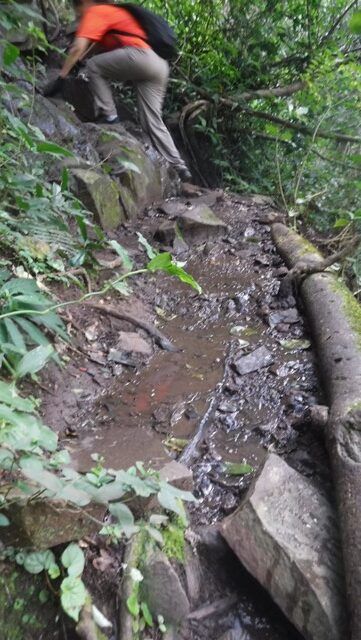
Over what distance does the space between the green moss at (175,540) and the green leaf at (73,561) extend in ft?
1.49

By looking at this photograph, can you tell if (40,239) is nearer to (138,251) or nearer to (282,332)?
(138,251)

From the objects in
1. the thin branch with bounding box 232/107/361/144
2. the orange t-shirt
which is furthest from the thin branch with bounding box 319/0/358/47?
the orange t-shirt

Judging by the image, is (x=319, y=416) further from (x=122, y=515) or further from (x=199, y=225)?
(x=199, y=225)

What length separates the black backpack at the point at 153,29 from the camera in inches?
199

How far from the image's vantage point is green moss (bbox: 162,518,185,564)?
1894mm

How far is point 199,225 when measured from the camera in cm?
517

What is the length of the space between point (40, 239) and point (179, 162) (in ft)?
12.5

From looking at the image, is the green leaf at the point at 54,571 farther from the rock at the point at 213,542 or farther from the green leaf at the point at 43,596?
the rock at the point at 213,542

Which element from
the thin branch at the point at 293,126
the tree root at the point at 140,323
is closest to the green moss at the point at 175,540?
the tree root at the point at 140,323

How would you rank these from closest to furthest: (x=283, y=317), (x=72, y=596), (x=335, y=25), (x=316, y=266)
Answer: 1. (x=72, y=596)
2. (x=283, y=317)
3. (x=316, y=266)
4. (x=335, y=25)

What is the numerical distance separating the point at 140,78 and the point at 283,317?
136 inches

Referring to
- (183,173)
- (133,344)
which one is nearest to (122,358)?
(133,344)

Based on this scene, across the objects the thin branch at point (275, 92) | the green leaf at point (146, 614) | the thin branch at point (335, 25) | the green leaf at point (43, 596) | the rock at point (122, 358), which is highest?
the thin branch at point (335, 25)

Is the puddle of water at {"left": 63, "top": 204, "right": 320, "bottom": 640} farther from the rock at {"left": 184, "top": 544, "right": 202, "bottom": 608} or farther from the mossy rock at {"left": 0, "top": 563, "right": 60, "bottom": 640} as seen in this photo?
the mossy rock at {"left": 0, "top": 563, "right": 60, "bottom": 640}
